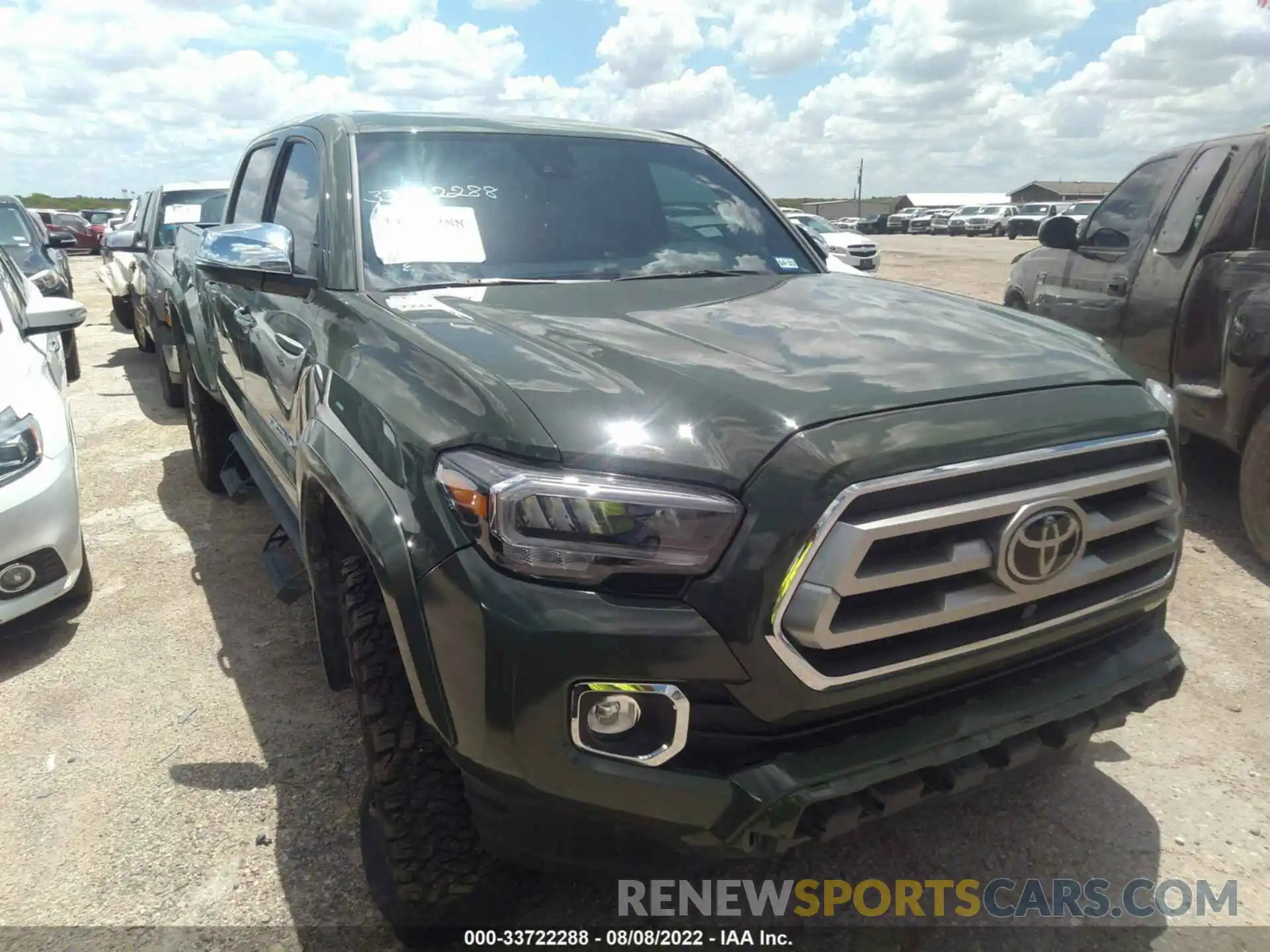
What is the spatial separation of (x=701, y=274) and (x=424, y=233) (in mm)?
871

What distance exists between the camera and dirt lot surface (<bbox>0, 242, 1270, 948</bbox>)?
2312 millimetres

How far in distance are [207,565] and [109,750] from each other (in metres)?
1.60

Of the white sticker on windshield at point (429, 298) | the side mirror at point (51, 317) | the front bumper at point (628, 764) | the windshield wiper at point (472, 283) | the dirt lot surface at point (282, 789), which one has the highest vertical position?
the windshield wiper at point (472, 283)

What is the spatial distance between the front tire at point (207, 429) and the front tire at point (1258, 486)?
4.80m

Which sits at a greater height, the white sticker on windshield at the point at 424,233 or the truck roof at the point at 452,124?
the truck roof at the point at 452,124

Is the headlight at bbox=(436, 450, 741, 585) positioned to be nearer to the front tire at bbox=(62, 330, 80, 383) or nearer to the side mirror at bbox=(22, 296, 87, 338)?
the side mirror at bbox=(22, 296, 87, 338)

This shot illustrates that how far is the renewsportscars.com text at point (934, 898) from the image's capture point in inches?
89.1

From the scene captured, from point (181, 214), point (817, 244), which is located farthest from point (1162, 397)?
point (181, 214)

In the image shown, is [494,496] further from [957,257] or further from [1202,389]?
[957,257]

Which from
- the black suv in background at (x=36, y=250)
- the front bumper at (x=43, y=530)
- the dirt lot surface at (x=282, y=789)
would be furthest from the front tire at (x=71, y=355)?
the front bumper at (x=43, y=530)

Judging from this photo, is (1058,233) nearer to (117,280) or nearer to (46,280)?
(46,280)

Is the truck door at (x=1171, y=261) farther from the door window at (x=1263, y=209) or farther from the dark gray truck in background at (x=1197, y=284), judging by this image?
the door window at (x=1263, y=209)

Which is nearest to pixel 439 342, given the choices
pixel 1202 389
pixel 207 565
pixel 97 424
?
pixel 207 565

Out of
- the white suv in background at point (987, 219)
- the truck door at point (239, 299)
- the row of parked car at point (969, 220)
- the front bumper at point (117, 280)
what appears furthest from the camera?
the white suv in background at point (987, 219)
